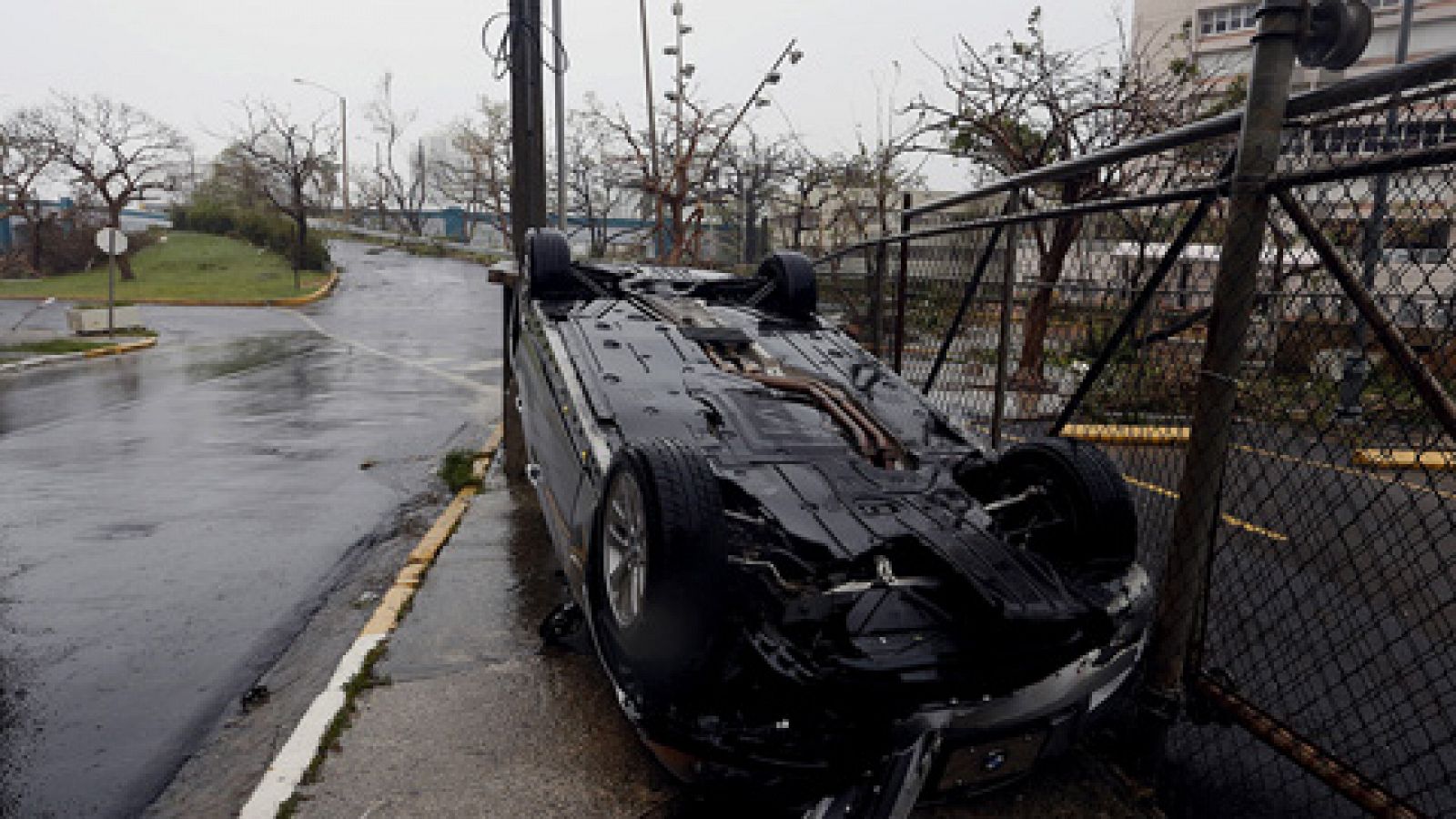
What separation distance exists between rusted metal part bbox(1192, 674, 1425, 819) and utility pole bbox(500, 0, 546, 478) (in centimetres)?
478

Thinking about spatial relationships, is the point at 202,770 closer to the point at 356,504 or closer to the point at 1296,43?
the point at 356,504

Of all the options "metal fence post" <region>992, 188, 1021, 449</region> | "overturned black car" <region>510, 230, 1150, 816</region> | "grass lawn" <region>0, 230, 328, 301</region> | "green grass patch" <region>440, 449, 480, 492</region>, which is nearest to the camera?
"overturned black car" <region>510, 230, 1150, 816</region>

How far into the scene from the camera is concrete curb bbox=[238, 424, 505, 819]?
2.72m

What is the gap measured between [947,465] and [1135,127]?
31.4 feet

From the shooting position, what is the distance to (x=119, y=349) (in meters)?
15.6

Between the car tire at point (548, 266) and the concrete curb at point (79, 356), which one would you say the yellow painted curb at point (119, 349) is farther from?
the car tire at point (548, 266)

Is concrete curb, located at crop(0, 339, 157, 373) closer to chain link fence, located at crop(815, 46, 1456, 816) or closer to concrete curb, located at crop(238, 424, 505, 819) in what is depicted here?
concrete curb, located at crop(238, 424, 505, 819)

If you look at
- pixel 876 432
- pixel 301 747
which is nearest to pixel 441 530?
pixel 301 747

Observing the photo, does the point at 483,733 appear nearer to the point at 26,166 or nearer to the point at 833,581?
the point at 833,581

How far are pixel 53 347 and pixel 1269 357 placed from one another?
61.9ft

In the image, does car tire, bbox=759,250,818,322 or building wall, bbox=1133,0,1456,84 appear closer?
car tire, bbox=759,250,818,322

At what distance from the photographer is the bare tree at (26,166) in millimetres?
32531

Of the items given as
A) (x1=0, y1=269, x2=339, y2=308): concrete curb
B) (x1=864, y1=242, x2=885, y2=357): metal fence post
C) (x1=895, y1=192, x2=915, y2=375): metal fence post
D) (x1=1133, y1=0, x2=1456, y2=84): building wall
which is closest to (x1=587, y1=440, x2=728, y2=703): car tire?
(x1=895, y1=192, x2=915, y2=375): metal fence post

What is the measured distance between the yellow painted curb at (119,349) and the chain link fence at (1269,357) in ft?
51.7
